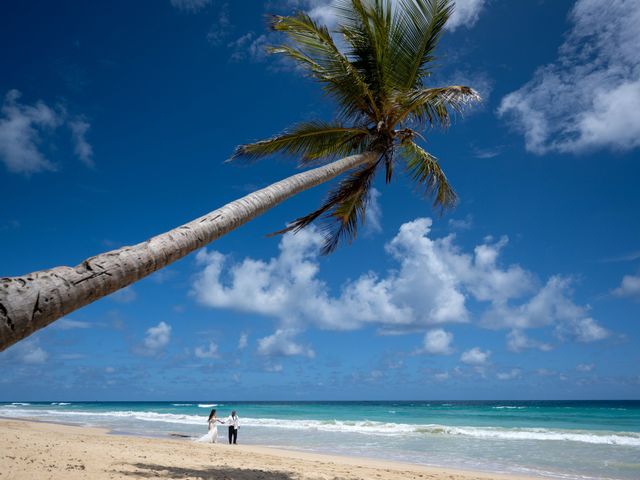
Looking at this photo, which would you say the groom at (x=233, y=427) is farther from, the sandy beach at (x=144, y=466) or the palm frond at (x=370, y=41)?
the palm frond at (x=370, y=41)

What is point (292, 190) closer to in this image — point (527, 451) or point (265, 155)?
point (265, 155)

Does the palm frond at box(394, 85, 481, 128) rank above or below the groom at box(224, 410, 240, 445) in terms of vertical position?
above

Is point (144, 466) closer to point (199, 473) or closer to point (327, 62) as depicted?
point (199, 473)

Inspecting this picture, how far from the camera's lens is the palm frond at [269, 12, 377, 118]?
7461 mm

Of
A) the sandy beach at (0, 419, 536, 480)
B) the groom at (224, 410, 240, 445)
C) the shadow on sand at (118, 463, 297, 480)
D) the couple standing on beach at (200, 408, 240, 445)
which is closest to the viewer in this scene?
the sandy beach at (0, 419, 536, 480)

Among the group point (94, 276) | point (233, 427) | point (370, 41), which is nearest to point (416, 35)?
point (370, 41)

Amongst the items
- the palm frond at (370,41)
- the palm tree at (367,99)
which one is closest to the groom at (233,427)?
the palm tree at (367,99)

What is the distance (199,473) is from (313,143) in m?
6.18

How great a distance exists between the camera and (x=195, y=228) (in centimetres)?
382

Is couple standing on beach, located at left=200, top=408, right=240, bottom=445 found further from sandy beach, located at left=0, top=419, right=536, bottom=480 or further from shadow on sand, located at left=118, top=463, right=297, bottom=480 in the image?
shadow on sand, located at left=118, top=463, right=297, bottom=480

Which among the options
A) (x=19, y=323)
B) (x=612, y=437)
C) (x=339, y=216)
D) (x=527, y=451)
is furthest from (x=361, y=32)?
(x=612, y=437)

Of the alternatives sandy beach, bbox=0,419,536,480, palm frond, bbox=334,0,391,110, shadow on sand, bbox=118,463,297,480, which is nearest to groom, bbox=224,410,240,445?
sandy beach, bbox=0,419,536,480

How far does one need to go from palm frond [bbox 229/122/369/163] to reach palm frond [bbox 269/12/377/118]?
49cm

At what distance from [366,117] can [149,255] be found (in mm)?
6077
